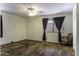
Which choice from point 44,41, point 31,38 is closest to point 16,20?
point 31,38

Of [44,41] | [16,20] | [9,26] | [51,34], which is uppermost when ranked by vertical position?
[16,20]

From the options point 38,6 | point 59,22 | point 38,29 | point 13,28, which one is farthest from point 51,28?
point 38,6

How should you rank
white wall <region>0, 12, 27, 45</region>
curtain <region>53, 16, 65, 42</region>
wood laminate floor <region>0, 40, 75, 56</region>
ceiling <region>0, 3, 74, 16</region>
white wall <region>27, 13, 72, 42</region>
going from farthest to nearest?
curtain <region>53, 16, 65, 42</region> < white wall <region>27, 13, 72, 42</region> < white wall <region>0, 12, 27, 45</region> < wood laminate floor <region>0, 40, 75, 56</region> < ceiling <region>0, 3, 74, 16</region>

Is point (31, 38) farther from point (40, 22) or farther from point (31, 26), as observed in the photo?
point (40, 22)

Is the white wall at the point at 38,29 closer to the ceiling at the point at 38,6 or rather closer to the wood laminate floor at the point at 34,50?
the wood laminate floor at the point at 34,50

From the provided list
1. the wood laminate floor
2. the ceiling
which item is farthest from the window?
the ceiling

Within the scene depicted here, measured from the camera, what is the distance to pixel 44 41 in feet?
15.6

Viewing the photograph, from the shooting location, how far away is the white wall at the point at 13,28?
399 centimetres

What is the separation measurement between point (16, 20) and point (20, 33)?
69 centimetres

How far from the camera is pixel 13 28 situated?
4.22m

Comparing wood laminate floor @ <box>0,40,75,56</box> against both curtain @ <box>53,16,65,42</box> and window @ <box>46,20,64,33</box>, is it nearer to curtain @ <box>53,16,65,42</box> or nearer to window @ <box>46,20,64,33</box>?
window @ <box>46,20,64,33</box>

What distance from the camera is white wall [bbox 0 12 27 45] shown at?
399cm

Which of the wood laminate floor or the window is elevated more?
the window

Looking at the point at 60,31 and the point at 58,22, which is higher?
the point at 58,22
